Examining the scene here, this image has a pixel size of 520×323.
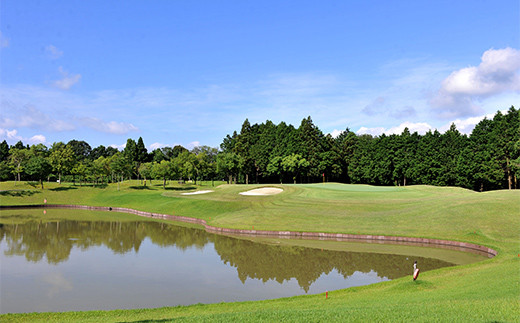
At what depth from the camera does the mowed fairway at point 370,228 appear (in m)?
14.1

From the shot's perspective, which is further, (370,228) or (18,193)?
(18,193)

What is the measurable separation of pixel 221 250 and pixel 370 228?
1682cm

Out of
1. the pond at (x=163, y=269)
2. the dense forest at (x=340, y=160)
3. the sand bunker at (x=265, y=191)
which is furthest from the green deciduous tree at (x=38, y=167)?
the sand bunker at (x=265, y=191)

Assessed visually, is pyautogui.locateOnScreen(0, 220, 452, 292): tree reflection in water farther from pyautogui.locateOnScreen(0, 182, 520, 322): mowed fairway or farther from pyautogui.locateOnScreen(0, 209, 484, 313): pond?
pyautogui.locateOnScreen(0, 182, 520, 322): mowed fairway

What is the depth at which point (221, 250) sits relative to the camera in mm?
34875

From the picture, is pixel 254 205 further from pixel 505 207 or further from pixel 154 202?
pixel 505 207

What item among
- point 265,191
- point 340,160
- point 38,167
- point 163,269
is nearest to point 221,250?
point 163,269

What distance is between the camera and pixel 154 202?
69625 mm

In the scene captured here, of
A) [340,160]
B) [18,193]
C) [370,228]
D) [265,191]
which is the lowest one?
[370,228]

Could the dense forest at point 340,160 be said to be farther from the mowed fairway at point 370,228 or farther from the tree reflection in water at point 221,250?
→ the tree reflection in water at point 221,250

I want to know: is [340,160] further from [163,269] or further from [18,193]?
[163,269]

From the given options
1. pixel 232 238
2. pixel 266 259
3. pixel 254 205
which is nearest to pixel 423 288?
pixel 266 259

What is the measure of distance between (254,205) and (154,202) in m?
24.9

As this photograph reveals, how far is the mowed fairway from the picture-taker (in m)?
14.1
